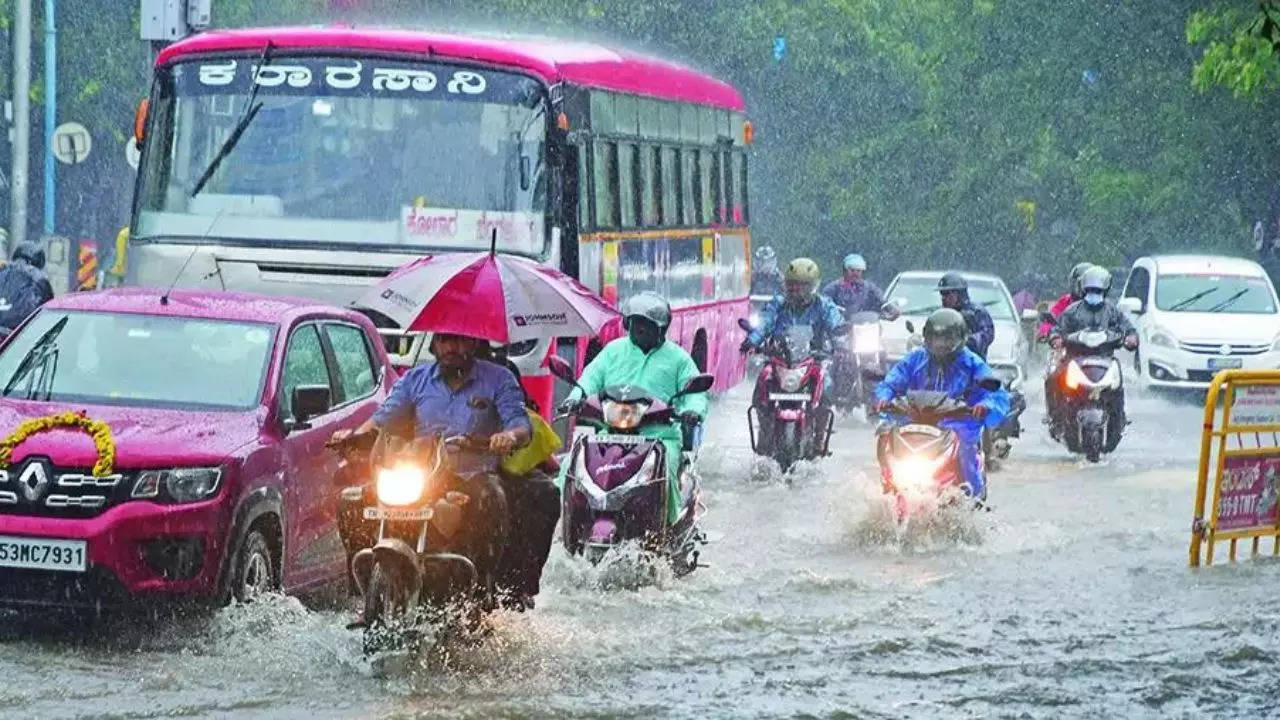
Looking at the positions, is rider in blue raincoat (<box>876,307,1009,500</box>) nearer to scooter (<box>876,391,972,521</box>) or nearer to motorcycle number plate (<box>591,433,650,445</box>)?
scooter (<box>876,391,972,521</box>)

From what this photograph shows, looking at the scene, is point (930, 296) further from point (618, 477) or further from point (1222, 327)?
point (618, 477)

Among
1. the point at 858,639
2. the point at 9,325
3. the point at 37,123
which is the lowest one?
the point at 858,639

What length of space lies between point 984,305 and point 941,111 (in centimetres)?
2460

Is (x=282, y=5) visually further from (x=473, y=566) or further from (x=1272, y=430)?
(x=473, y=566)

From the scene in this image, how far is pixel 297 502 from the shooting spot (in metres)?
11.2

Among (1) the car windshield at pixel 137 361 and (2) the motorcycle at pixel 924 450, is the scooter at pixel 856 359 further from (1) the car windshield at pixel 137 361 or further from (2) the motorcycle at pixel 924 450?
(1) the car windshield at pixel 137 361

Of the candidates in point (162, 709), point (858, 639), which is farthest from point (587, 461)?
point (162, 709)

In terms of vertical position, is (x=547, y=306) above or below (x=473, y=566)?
above

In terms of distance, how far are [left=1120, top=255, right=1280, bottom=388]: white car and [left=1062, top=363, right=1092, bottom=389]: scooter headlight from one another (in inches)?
263

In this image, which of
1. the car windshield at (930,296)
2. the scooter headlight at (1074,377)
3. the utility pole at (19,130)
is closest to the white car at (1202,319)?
the car windshield at (930,296)

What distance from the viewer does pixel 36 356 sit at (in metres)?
11.4

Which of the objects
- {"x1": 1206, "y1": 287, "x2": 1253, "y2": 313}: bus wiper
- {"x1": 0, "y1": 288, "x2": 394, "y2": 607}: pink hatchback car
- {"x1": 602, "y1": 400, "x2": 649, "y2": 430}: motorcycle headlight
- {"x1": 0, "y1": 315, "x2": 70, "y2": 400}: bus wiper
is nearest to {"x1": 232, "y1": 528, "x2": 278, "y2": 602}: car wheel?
{"x1": 0, "y1": 288, "x2": 394, "y2": 607}: pink hatchback car

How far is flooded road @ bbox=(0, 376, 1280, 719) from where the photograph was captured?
9547 mm

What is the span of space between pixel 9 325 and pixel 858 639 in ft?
35.8
